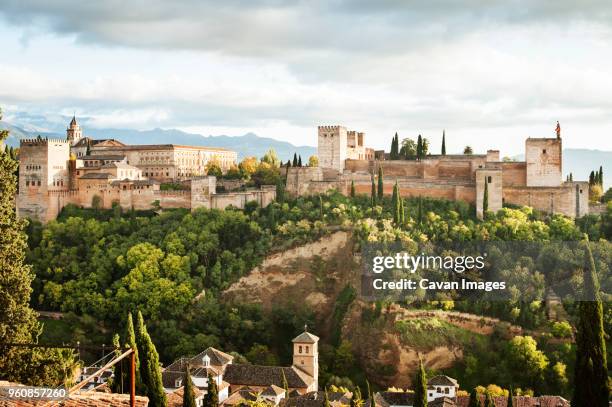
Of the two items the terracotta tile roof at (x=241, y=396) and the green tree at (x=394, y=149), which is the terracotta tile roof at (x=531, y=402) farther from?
the green tree at (x=394, y=149)

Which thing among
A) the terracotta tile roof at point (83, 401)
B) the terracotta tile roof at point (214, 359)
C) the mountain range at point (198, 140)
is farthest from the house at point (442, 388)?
the mountain range at point (198, 140)

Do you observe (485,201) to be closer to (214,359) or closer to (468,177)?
(468,177)

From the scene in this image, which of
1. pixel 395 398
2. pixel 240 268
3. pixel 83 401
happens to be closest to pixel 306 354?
pixel 395 398

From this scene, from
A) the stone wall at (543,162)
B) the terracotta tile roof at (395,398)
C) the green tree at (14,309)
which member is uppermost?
the stone wall at (543,162)

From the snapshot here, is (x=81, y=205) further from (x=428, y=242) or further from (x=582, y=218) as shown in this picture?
(x=582, y=218)

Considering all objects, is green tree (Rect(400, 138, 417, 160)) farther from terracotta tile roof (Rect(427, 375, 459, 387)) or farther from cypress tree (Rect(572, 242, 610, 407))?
cypress tree (Rect(572, 242, 610, 407))

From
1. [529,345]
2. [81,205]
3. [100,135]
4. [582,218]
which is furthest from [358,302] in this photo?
[100,135]

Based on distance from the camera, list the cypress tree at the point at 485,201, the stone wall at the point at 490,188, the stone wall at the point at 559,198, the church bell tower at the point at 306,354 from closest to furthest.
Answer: the church bell tower at the point at 306,354 → the cypress tree at the point at 485,201 → the stone wall at the point at 490,188 → the stone wall at the point at 559,198

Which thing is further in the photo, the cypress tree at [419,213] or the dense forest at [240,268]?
the cypress tree at [419,213]
